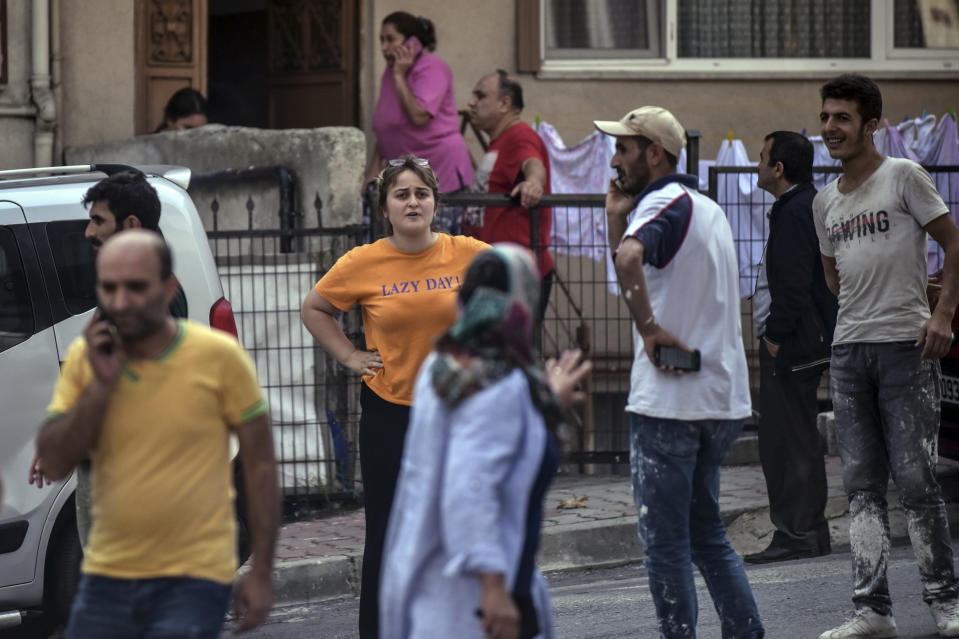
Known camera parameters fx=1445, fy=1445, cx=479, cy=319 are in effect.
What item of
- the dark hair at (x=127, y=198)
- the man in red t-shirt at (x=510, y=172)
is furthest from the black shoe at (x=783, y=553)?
the dark hair at (x=127, y=198)

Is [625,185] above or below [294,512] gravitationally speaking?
above

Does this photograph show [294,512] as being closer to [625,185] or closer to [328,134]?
[328,134]

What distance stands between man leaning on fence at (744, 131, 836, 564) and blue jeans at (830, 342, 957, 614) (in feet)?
4.26

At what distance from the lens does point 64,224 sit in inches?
251

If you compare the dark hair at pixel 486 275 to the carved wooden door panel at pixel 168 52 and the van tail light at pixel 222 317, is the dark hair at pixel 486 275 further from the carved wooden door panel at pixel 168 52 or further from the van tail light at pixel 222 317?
the carved wooden door panel at pixel 168 52

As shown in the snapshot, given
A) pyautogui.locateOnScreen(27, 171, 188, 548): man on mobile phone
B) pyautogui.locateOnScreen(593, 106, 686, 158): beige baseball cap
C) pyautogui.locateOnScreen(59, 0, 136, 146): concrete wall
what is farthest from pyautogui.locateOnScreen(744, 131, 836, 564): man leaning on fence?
pyautogui.locateOnScreen(59, 0, 136, 146): concrete wall

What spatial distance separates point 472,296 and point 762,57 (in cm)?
914

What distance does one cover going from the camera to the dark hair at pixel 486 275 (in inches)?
135

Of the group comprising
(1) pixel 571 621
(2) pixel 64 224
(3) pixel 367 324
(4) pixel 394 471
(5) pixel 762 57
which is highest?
(5) pixel 762 57

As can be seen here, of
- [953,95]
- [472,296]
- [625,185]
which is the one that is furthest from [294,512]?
[953,95]

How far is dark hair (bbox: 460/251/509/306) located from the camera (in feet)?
11.3

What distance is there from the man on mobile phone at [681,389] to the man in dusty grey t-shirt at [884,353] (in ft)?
3.25

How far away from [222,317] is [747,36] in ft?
22.9

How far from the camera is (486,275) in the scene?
3.46 m
